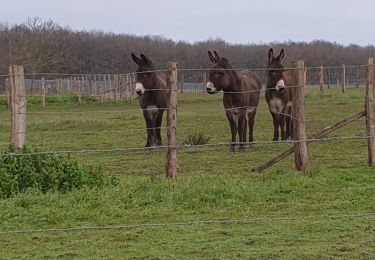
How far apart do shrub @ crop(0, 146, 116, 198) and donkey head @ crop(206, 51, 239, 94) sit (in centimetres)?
485

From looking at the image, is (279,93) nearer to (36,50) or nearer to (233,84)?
(233,84)

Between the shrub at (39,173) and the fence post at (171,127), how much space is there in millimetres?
1037

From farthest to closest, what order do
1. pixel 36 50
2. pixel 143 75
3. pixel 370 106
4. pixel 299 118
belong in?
pixel 36 50, pixel 143 75, pixel 370 106, pixel 299 118

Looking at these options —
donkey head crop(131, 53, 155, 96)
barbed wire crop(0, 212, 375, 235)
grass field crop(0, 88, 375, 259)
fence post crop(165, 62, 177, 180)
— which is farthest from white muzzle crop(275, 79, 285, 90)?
barbed wire crop(0, 212, 375, 235)

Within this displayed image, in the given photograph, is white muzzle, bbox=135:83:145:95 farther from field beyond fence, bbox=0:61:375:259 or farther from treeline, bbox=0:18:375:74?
treeline, bbox=0:18:375:74

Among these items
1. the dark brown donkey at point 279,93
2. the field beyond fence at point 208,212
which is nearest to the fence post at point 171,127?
the field beyond fence at point 208,212

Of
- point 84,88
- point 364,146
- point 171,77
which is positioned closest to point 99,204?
point 171,77

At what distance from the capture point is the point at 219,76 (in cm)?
1347

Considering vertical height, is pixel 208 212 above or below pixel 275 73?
below

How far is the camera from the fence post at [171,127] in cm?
960

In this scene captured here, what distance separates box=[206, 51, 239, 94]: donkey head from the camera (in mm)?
13297

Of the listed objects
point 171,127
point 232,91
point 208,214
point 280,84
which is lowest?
point 208,214

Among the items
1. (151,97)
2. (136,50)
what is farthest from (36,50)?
(151,97)

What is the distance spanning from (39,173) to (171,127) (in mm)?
2013
